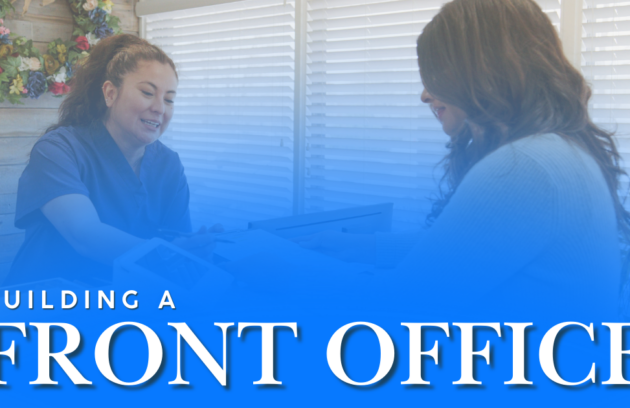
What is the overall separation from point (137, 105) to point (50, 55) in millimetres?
1290

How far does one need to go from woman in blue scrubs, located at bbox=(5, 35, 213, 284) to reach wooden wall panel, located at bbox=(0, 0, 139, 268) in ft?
3.88

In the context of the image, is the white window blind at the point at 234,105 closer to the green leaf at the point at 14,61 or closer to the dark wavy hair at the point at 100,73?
the green leaf at the point at 14,61

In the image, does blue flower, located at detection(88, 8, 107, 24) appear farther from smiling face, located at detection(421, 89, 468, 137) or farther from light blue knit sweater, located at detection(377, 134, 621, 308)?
light blue knit sweater, located at detection(377, 134, 621, 308)

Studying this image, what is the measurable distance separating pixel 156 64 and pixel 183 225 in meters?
0.49

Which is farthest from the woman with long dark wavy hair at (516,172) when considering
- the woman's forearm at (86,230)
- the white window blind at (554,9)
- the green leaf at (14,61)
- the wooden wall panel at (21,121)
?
the wooden wall panel at (21,121)

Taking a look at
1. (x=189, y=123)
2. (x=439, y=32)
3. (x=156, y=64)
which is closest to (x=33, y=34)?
(x=189, y=123)

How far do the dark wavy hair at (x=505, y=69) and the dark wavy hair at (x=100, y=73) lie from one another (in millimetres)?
1138

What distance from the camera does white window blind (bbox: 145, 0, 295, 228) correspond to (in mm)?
2643

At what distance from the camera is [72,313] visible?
3.19 feet

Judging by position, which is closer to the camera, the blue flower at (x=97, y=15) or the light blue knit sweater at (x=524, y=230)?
the light blue knit sweater at (x=524, y=230)

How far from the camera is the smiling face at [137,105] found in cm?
179

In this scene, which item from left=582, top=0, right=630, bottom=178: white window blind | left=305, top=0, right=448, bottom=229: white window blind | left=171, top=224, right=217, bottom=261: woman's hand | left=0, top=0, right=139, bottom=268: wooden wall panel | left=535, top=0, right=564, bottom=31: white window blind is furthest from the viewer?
left=0, top=0, right=139, bottom=268: wooden wall panel

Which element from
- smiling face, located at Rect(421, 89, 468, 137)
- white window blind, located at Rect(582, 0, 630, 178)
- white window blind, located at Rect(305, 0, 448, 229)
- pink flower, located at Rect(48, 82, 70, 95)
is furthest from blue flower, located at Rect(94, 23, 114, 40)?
smiling face, located at Rect(421, 89, 468, 137)

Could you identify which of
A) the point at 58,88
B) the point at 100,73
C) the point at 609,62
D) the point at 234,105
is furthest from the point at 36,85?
the point at 609,62
